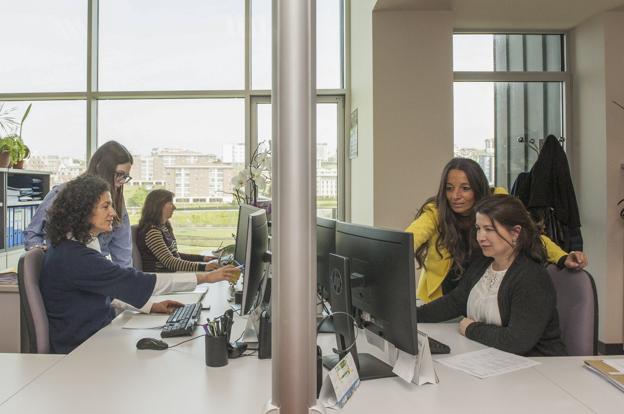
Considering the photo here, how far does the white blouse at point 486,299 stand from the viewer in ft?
5.98

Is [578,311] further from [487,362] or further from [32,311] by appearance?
[32,311]

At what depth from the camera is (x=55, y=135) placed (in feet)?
16.8

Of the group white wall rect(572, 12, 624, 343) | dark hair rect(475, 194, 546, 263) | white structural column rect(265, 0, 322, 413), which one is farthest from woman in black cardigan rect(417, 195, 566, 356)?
white wall rect(572, 12, 624, 343)

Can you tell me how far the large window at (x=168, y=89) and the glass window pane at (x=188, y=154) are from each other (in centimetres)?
1

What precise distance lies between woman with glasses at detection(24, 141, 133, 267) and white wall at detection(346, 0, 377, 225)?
5.69ft

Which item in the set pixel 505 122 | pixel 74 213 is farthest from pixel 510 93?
pixel 74 213

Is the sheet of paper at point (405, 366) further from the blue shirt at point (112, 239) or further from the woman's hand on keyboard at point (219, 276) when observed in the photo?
the blue shirt at point (112, 239)

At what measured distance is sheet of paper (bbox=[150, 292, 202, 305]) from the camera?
2.41 m

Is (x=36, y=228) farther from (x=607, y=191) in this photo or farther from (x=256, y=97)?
(x=607, y=191)

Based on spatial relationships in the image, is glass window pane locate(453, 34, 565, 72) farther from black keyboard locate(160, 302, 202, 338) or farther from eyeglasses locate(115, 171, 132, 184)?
black keyboard locate(160, 302, 202, 338)

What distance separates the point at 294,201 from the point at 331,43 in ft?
15.3

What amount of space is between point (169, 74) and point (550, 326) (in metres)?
4.36

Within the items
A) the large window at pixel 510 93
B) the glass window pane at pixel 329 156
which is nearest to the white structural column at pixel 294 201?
the large window at pixel 510 93

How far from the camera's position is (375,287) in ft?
4.60
